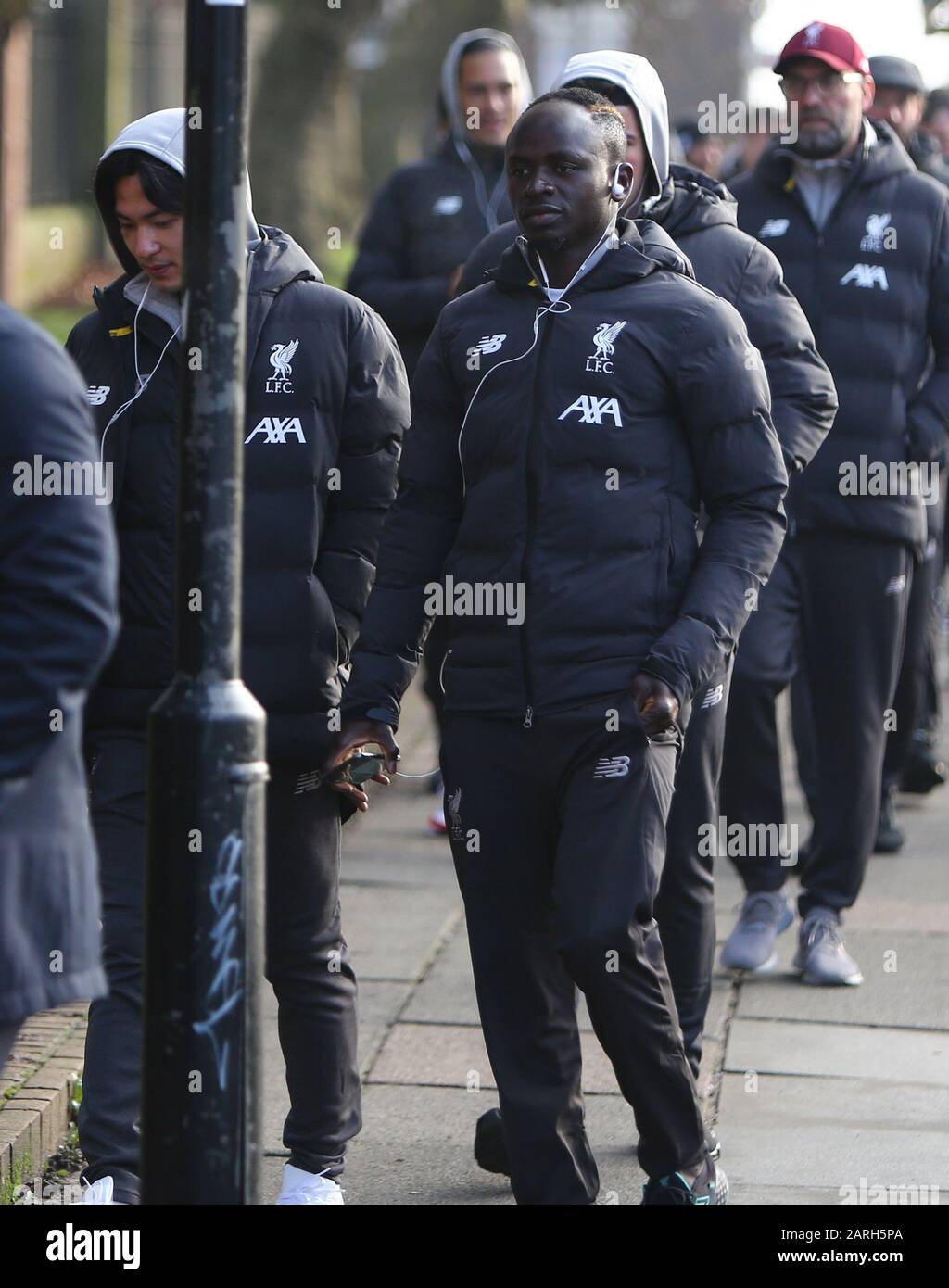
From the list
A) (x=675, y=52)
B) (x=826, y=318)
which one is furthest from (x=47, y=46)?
(x=675, y=52)

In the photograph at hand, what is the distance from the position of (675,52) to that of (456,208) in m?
57.2

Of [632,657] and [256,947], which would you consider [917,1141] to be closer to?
[632,657]

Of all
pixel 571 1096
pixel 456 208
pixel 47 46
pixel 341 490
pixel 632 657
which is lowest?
pixel 571 1096

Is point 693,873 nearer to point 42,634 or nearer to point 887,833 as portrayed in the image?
point 42,634

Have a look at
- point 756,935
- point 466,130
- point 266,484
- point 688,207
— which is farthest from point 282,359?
point 466,130

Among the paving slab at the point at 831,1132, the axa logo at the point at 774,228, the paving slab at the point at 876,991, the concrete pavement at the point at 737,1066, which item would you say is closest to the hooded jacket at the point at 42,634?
the concrete pavement at the point at 737,1066

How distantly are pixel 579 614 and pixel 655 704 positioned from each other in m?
0.23

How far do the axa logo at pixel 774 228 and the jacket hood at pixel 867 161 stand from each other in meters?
0.10

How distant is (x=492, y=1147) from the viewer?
4.39m

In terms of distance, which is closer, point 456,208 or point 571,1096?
point 571,1096

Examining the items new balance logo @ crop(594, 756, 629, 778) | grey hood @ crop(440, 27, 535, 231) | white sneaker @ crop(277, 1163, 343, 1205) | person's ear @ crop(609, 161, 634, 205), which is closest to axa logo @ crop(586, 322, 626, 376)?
person's ear @ crop(609, 161, 634, 205)

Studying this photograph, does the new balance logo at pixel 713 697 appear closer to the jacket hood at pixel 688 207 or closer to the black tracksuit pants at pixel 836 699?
the jacket hood at pixel 688 207

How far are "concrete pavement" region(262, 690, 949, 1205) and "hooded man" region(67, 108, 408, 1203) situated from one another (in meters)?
0.49

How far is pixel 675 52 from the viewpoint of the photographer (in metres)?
61.9
